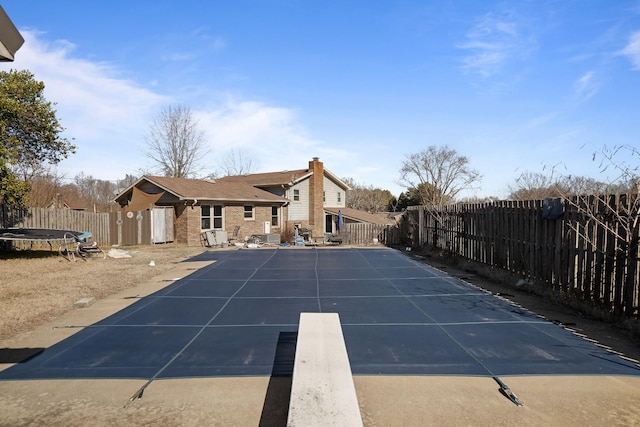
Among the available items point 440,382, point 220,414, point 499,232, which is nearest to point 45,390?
point 220,414

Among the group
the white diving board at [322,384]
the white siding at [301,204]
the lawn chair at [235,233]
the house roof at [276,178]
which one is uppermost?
the house roof at [276,178]

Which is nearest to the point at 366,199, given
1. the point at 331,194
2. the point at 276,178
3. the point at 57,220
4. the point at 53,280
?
the point at 331,194

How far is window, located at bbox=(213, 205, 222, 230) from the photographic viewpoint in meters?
22.3

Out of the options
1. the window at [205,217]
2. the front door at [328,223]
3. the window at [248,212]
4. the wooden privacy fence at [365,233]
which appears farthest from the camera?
the front door at [328,223]

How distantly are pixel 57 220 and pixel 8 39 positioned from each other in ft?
61.1

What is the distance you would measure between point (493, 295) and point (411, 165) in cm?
4857

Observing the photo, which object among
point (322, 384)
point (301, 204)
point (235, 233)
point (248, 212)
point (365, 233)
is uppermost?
point (301, 204)

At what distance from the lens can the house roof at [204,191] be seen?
21047 millimetres

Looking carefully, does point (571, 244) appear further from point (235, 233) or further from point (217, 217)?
point (217, 217)

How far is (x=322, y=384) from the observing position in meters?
3.35

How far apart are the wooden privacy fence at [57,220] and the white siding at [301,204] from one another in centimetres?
1156

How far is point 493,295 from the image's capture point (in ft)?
27.6

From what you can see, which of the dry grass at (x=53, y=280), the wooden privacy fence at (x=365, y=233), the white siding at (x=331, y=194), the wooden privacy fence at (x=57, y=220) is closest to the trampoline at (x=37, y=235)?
the dry grass at (x=53, y=280)

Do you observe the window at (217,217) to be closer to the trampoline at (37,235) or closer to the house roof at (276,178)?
the house roof at (276,178)
